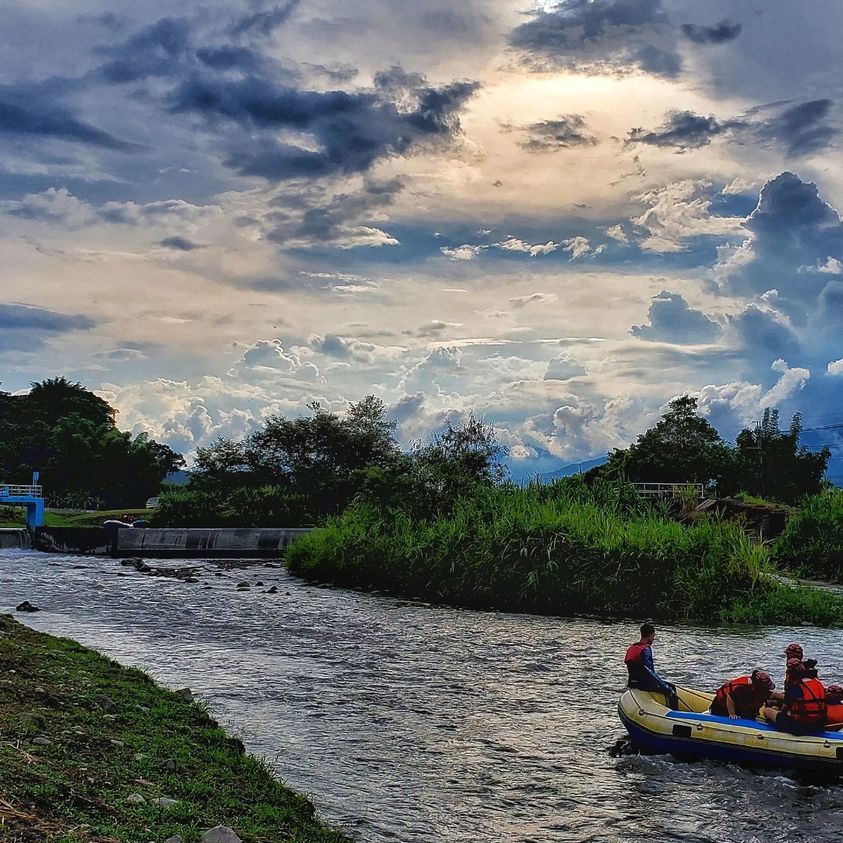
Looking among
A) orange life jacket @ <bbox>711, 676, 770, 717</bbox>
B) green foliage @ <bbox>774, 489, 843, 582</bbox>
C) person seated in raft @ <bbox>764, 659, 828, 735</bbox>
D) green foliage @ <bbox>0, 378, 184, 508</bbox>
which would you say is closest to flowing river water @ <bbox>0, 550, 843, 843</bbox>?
person seated in raft @ <bbox>764, 659, 828, 735</bbox>

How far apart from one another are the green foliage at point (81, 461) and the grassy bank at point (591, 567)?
6878cm

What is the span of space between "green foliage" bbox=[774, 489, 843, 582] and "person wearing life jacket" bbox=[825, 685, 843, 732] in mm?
24698

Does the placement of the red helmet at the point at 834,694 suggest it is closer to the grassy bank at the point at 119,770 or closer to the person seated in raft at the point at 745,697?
the person seated in raft at the point at 745,697

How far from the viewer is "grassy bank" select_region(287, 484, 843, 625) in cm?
2820

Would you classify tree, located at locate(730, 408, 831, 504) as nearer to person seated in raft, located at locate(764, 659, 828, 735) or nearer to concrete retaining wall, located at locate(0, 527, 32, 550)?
concrete retaining wall, located at locate(0, 527, 32, 550)

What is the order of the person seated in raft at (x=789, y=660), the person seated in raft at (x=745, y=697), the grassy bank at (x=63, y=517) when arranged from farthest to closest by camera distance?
the grassy bank at (x=63, y=517)
the person seated in raft at (x=745, y=697)
the person seated in raft at (x=789, y=660)

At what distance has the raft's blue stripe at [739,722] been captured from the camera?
1288 cm

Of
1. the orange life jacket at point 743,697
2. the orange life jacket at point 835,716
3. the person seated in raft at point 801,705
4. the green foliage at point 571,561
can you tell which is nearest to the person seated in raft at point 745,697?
the orange life jacket at point 743,697

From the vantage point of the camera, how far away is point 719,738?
44.1 ft

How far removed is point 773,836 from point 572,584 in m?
18.2

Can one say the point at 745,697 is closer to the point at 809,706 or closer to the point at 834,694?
the point at 809,706

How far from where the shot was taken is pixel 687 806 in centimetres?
1181

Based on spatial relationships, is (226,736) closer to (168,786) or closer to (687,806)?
(168,786)

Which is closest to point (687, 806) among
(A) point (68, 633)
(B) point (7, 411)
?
(A) point (68, 633)
